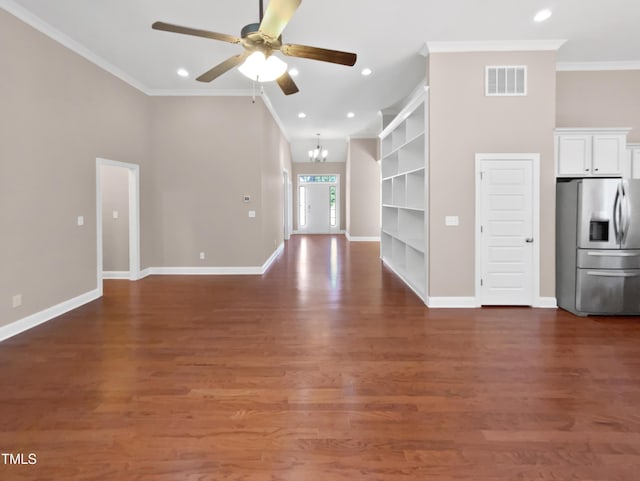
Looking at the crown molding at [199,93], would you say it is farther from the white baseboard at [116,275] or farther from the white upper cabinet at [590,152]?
the white upper cabinet at [590,152]

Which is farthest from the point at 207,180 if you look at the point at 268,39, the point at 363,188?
the point at 363,188

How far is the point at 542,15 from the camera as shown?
4.10 meters

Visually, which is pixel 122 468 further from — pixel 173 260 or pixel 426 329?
pixel 173 260

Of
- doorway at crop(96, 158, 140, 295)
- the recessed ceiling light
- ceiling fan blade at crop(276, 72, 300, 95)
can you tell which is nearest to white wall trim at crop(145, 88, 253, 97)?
doorway at crop(96, 158, 140, 295)

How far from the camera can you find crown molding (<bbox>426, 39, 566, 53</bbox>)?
475cm

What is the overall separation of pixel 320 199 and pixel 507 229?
11177 millimetres

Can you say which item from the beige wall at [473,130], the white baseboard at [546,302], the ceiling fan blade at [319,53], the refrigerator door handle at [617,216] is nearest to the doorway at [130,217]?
the ceiling fan blade at [319,53]

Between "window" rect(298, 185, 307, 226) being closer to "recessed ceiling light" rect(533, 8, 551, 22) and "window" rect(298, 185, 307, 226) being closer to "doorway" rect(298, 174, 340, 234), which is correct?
"doorway" rect(298, 174, 340, 234)

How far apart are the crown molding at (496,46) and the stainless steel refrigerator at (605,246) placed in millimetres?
1748

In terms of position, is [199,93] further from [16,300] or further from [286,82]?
[16,300]

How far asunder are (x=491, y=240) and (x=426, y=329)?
165 centimetres

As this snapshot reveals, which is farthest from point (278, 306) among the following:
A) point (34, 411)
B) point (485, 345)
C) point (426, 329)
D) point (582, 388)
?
point (582, 388)

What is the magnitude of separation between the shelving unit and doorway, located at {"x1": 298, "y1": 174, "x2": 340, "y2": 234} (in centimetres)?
725

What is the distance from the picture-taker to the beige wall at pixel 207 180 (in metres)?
7.19
